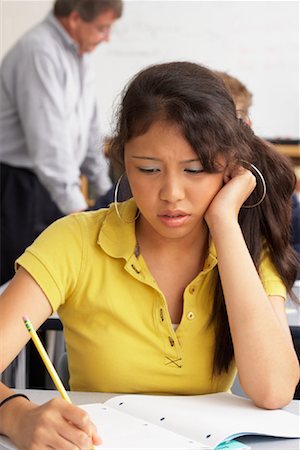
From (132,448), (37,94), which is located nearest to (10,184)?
(37,94)

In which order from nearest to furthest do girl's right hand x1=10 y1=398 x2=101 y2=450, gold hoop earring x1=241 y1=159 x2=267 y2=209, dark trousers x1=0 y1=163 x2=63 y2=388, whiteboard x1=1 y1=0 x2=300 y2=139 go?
1. girl's right hand x1=10 y1=398 x2=101 y2=450
2. gold hoop earring x1=241 y1=159 x2=267 y2=209
3. dark trousers x1=0 y1=163 x2=63 y2=388
4. whiteboard x1=1 y1=0 x2=300 y2=139

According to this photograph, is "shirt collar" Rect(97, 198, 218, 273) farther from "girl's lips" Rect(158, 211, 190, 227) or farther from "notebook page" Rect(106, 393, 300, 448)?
"notebook page" Rect(106, 393, 300, 448)

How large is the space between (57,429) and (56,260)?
0.38 meters

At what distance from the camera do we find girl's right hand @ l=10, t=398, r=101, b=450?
1.11 meters

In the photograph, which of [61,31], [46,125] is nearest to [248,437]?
[46,125]

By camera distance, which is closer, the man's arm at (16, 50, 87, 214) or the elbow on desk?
the elbow on desk

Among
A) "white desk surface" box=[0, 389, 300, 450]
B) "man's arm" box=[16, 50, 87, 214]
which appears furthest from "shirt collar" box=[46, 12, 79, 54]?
"white desk surface" box=[0, 389, 300, 450]

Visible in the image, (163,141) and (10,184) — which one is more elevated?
(163,141)

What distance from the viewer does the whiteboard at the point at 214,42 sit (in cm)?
554

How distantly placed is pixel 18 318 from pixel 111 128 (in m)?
0.40

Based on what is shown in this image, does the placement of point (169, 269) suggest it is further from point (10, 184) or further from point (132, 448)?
point (10, 184)

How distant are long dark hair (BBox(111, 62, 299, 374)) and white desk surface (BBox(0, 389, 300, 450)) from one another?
Answer: 198mm

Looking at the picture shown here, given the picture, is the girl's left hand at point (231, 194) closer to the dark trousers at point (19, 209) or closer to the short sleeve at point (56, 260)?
the short sleeve at point (56, 260)

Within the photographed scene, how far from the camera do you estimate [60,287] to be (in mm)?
1451
